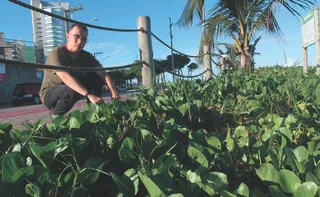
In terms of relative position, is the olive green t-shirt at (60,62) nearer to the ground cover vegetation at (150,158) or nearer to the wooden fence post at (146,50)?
the wooden fence post at (146,50)

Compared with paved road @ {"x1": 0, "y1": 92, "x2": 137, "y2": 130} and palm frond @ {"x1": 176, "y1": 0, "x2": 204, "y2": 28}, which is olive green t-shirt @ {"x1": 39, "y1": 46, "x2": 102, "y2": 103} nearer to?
paved road @ {"x1": 0, "y1": 92, "x2": 137, "y2": 130}

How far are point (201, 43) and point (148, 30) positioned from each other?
20.3 feet

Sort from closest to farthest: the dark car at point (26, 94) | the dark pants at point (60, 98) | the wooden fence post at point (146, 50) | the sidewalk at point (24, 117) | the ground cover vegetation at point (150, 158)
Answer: the ground cover vegetation at point (150, 158)
the dark pants at point (60, 98)
the sidewalk at point (24, 117)
the wooden fence post at point (146, 50)
the dark car at point (26, 94)

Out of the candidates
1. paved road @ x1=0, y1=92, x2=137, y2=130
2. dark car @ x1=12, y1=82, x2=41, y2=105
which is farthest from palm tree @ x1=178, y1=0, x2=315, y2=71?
dark car @ x1=12, y1=82, x2=41, y2=105

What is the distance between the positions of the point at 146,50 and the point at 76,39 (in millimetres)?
747

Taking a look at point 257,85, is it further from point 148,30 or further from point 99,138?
point 99,138

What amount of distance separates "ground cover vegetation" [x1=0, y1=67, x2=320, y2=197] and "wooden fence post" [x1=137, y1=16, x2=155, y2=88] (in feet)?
5.83

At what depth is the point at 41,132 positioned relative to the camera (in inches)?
53.3

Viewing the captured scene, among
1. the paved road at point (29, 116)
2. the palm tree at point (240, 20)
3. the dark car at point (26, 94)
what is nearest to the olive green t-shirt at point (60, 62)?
the paved road at point (29, 116)

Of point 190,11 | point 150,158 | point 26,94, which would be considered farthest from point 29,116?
point 26,94

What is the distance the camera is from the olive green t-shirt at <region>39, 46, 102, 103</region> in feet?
10.6

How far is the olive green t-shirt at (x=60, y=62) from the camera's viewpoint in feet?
10.6

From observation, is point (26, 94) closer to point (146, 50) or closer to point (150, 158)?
point (146, 50)

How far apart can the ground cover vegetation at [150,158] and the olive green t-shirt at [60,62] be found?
151 cm
